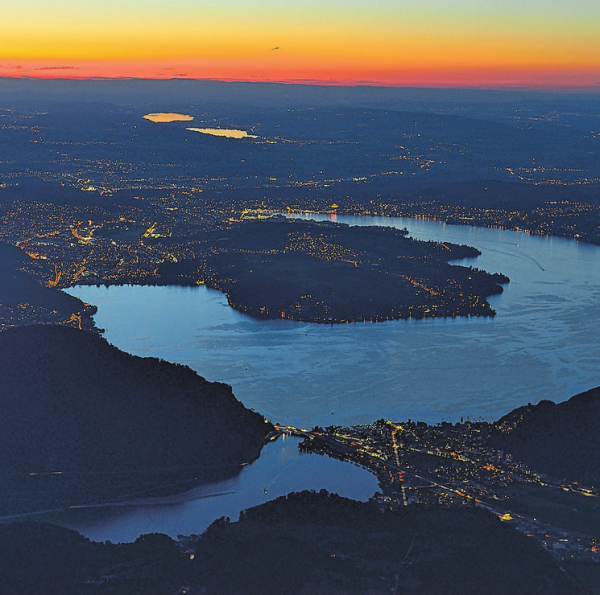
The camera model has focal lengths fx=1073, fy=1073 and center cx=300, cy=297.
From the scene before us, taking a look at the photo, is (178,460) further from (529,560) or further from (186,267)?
(186,267)

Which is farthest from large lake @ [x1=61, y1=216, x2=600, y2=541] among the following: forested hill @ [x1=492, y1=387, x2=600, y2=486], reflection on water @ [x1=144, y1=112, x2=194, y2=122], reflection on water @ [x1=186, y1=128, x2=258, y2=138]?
reflection on water @ [x1=144, y1=112, x2=194, y2=122]

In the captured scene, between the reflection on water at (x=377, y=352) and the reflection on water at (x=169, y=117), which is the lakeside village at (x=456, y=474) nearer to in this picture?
the reflection on water at (x=377, y=352)

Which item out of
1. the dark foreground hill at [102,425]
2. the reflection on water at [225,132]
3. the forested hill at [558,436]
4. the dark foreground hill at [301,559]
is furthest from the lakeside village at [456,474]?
the reflection on water at [225,132]

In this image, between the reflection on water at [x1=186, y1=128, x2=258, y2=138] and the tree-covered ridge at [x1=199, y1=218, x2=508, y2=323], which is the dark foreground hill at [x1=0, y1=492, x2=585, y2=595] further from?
the reflection on water at [x1=186, y1=128, x2=258, y2=138]

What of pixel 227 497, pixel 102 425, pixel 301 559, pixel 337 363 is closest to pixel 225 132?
pixel 337 363

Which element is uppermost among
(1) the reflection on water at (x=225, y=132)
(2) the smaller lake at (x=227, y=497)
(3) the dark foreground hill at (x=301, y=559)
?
(1) the reflection on water at (x=225, y=132)

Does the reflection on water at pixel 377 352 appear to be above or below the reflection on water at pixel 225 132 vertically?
below
